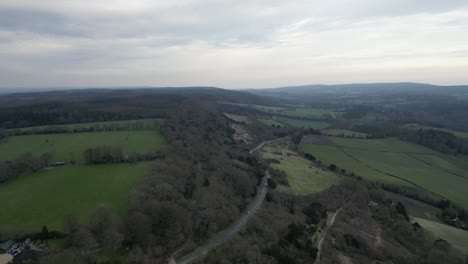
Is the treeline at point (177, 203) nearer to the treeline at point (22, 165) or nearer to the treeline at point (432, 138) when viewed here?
the treeline at point (22, 165)

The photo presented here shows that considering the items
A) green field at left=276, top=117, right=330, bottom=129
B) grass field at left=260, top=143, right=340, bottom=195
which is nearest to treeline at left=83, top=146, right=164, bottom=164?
grass field at left=260, top=143, right=340, bottom=195

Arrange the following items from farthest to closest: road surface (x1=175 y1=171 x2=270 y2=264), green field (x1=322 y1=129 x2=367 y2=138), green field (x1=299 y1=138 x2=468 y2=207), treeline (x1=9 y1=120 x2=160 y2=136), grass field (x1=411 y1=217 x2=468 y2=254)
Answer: green field (x1=322 y1=129 x2=367 y2=138), treeline (x1=9 y1=120 x2=160 y2=136), green field (x1=299 y1=138 x2=468 y2=207), grass field (x1=411 y1=217 x2=468 y2=254), road surface (x1=175 y1=171 x2=270 y2=264)

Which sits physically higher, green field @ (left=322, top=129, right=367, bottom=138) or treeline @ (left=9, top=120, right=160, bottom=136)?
treeline @ (left=9, top=120, right=160, bottom=136)

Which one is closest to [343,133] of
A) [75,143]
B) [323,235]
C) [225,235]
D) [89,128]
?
[323,235]

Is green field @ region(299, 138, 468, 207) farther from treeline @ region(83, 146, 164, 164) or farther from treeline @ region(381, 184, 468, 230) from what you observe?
treeline @ region(83, 146, 164, 164)

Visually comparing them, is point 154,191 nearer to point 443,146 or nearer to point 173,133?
point 173,133

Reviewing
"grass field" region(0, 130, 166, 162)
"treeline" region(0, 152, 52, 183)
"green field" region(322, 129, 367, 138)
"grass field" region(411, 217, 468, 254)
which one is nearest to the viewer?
"grass field" region(411, 217, 468, 254)
